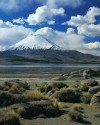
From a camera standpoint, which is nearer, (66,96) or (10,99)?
(10,99)

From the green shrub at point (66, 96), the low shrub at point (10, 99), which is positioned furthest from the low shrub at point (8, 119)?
the green shrub at point (66, 96)

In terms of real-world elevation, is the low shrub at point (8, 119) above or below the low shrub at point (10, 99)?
below

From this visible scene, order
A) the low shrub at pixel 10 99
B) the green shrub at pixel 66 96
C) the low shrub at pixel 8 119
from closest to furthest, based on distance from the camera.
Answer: the low shrub at pixel 8 119 → the low shrub at pixel 10 99 → the green shrub at pixel 66 96

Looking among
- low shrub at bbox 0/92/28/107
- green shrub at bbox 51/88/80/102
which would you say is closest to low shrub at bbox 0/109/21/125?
low shrub at bbox 0/92/28/107

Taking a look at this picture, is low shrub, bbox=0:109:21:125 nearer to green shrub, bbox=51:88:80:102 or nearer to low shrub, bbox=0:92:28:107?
low shrub, bbox=0:92:28:107

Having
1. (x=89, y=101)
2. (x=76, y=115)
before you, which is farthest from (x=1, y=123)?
(x=89, y=101)

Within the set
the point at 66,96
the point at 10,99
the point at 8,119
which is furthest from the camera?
the point at 66,96

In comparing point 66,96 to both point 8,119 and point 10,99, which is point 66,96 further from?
point 8,119

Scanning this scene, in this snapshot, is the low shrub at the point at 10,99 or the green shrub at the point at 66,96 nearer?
the low shrub at the point at 10,99

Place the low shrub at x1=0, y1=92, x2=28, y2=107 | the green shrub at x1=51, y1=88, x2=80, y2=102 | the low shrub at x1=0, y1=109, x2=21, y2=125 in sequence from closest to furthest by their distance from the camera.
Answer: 1. the low shrub at x1=0, y1=109, x2=21, y2=125
2. the low shrub at x1=0, y1=92, x2=28, y2=107
3. the green shrub at x1=51, y1=88, x2=80, y2=102

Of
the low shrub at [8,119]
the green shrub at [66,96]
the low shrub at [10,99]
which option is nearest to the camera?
the low shrub at [8,119]

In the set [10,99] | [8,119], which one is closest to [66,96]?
[10,99]

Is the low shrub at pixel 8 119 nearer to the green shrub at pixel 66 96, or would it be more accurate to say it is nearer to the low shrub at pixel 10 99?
the low shrub at pixel 10 99

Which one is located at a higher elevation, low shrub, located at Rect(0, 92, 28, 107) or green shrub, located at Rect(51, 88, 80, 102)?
low shrub, located at Rect(0, 92, 28, 107)
